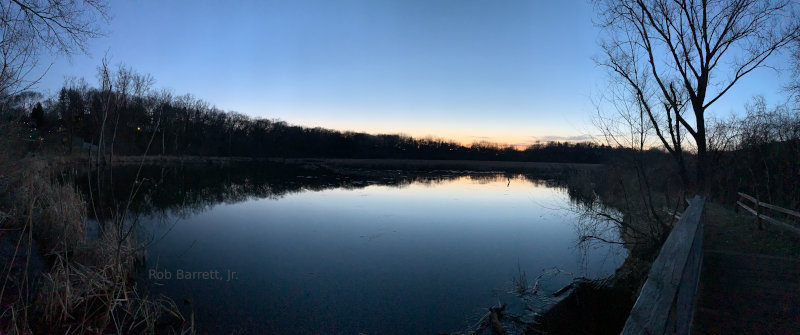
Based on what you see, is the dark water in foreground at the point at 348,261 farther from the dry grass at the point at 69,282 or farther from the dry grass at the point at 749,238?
the dry grass at the point at 749,238

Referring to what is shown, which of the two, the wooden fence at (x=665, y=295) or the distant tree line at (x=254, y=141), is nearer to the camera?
the wooden fence at (x=665, y=295)

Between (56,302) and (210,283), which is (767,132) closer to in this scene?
(210,283)

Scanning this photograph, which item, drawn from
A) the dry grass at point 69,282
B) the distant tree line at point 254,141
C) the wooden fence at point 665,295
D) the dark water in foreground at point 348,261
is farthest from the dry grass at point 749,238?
the distant tree line at point 254,141

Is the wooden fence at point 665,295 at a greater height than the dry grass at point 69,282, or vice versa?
the wooden fence at point 665,295

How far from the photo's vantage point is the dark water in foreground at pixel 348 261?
5.36m

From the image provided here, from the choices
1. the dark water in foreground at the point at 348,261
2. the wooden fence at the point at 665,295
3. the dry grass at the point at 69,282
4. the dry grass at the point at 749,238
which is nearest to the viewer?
the wooden fence at the point at 665,295

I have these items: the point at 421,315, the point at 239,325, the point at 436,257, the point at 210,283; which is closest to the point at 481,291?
the point at 421,315

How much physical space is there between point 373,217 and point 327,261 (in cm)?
527

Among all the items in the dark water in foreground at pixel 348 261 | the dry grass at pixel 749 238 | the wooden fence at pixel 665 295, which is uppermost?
the wooden fence at pixel 665 295

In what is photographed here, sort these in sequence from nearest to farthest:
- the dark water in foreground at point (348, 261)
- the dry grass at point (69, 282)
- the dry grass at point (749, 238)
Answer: the dry grass at point (69, 282) → the dark water in foreground at point (348, 261) → the dry grass at point (749, 238)

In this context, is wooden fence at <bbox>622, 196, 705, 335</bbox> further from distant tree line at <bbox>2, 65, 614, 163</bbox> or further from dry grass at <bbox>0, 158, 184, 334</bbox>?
distant tree line at <bbox>2, 65, 614, 163</bbox>

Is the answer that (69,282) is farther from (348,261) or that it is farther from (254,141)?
(254,141)

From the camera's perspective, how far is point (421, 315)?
543 cm

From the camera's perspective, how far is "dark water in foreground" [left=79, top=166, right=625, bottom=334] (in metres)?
5.36
